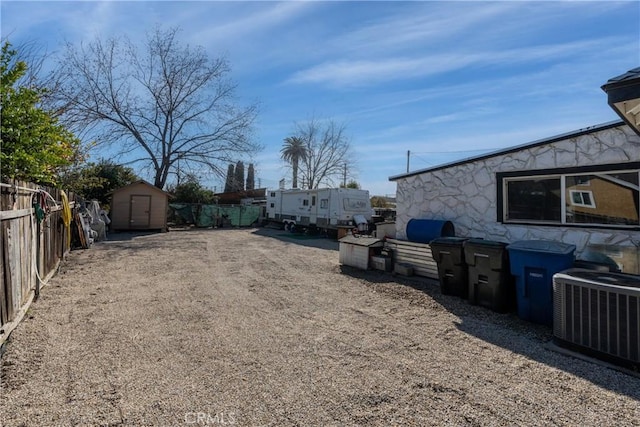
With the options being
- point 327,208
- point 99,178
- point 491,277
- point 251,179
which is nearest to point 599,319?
point 491,277

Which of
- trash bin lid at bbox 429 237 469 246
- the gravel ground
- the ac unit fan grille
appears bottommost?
the gravel ground

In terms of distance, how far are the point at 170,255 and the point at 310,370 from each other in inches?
312

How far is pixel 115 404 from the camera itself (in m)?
2.50

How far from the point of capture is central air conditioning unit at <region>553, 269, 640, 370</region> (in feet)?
10.3

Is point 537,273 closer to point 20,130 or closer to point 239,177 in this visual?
point 20,130

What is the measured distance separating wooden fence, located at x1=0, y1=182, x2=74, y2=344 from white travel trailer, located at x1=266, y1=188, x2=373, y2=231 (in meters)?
11.1

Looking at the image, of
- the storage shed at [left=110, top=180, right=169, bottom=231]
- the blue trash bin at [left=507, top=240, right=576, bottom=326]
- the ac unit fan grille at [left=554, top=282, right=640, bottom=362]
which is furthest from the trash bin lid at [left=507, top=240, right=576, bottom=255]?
the storage shed at [left=110, top=180, right=169, bottom=231]

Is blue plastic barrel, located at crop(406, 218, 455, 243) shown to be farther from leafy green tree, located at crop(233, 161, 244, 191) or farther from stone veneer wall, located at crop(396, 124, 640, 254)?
leafy green tree, located at crop(233, 161, 244, 191)

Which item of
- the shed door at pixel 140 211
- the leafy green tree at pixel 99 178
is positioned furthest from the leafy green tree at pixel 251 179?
the shed door at pixel 140 211

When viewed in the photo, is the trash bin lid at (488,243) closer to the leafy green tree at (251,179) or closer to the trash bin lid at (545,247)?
the trash bin lid at (545,247)

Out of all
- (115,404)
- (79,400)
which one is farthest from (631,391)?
(79,400)

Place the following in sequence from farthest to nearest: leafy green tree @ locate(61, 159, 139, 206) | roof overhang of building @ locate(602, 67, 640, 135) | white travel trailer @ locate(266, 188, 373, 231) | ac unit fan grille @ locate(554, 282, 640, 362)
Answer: white travel trailer @ locate(266, 188, 373, 231) → leafy green tree @ locate(61, 159, 139, 206) → roof overhang of building @ locate(602, 67, 640, 135) → ac unit fan grille @ locate(554, 282, 640, 362)

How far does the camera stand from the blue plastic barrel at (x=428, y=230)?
7684mm

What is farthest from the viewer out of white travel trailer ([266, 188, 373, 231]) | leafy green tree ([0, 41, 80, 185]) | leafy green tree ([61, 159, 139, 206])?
white travel trailer ([266, 188, 373, 231])
